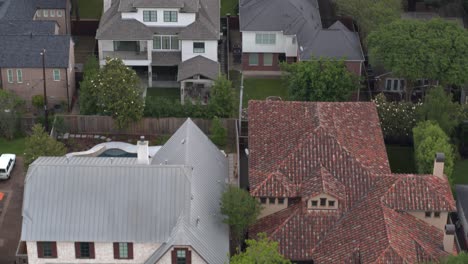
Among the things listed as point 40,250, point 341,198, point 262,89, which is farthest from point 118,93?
point 341,198

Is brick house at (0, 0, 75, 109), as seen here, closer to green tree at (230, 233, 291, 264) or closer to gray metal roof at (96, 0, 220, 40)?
gray metal roof at (96, 0, 220, 40)

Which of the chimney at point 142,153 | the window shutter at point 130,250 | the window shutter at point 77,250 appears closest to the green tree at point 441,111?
the chimney at point 142,153

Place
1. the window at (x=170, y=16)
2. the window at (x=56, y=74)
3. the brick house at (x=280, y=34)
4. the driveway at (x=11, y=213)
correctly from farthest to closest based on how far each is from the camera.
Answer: the window at (x=170, y=16) → the brick house at (x=280, y=34) → the window at (x=56, y=74) → the driveway at (x=11, y=213)

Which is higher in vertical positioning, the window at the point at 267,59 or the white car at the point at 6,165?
the window at the point at 267,59

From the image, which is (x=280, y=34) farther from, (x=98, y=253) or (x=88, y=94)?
(x=98, y=253)

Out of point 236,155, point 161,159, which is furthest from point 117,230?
point 236,155

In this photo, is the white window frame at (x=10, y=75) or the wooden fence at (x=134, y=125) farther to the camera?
the white window frame at (x=10, y=75)

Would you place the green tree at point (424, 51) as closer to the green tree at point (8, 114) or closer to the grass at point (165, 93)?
the grass at point (165, 93)

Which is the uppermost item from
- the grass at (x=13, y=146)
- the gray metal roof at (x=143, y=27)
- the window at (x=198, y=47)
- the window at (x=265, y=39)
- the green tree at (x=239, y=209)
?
the gray metal roof at (x=143, y=27)
